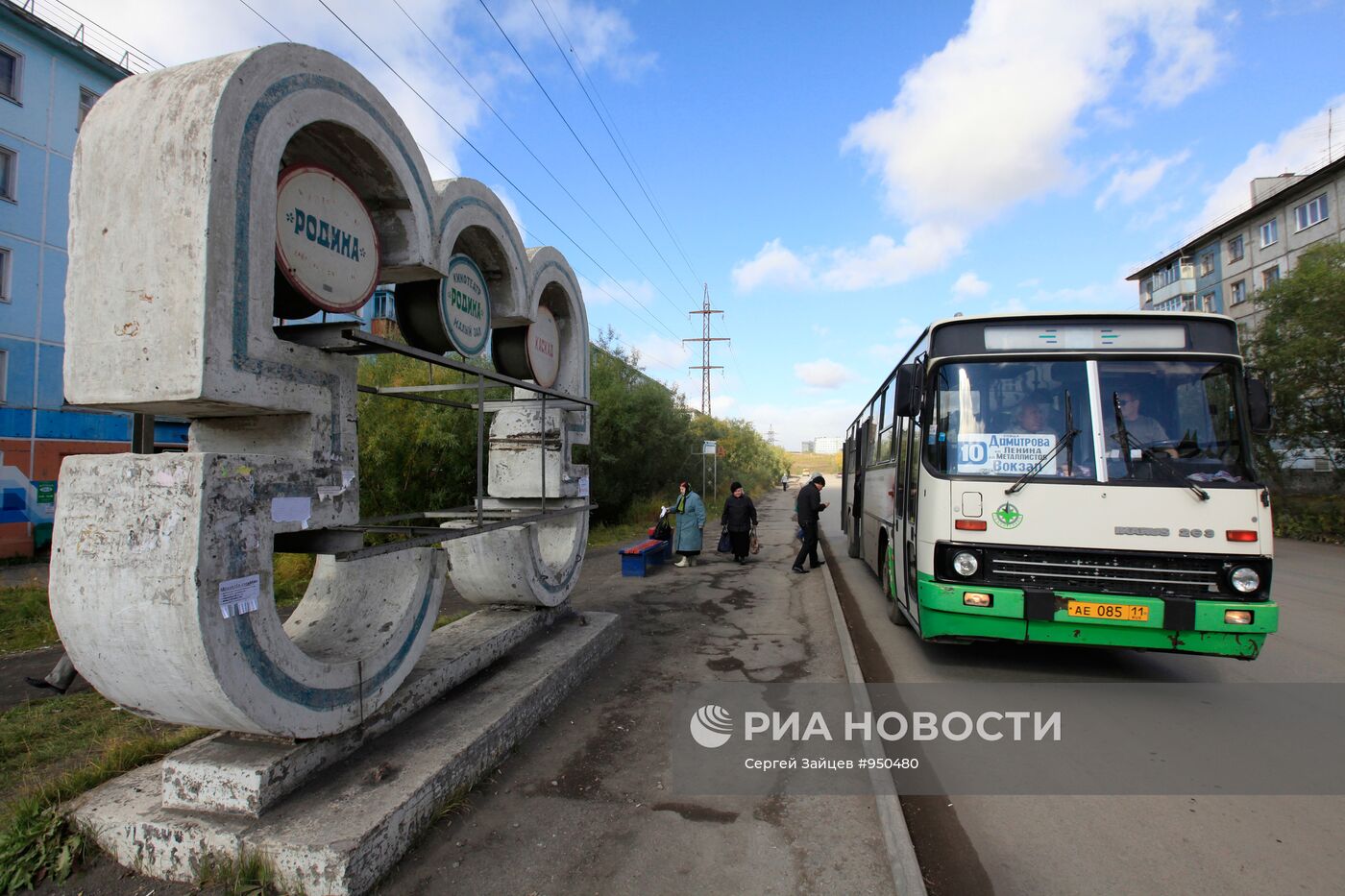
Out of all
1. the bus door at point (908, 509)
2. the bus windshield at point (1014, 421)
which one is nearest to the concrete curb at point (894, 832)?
the bus door at point (908, 509)

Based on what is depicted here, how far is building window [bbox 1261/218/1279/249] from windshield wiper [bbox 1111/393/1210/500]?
39097mm

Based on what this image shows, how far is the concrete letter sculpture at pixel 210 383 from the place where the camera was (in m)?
Answer: 2.80

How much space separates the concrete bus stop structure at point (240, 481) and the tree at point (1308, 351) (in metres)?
23.2

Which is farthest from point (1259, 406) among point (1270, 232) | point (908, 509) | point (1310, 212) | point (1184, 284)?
point (1184, 284)

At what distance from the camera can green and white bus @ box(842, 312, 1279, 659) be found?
16.4 feet

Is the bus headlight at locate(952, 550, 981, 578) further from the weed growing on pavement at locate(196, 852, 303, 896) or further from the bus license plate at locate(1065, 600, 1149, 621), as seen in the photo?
the weed growing on pavement at locate(196, 852, 303, 896)

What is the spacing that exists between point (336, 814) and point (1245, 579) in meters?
6.01

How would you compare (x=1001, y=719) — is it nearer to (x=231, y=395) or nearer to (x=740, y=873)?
(x=740, y=873)

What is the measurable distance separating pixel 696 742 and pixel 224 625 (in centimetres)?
291

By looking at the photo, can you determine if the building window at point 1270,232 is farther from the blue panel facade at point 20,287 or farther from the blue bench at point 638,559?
the blue panel facade at point 20,287

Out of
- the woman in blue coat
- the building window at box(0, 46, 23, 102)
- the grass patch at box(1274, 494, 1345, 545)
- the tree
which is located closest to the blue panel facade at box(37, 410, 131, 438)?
the building window at box(0, 46, 23, 102)

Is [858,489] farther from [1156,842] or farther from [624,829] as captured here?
[624,829]

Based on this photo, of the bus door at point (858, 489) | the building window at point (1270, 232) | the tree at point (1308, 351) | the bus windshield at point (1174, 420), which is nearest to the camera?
the bus windshield at point (1174, 420)

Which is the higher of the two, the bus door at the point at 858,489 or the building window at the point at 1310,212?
the building window at the point at 1310,212
